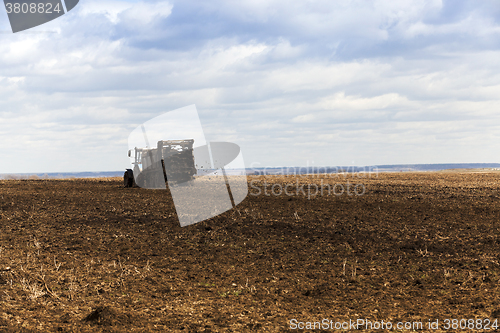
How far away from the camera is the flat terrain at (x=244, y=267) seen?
6.49 m

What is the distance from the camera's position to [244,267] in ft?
29.1

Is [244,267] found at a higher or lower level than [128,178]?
lower

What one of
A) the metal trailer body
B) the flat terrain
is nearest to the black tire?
the metal trailer body

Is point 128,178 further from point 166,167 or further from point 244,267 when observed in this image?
point 244,267

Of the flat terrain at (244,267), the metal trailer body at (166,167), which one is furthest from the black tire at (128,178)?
the flat terrain at (244,267)

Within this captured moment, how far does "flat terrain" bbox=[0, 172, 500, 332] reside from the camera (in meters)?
6.49

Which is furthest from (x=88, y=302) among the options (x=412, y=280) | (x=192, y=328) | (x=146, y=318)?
(x=412, y=280)

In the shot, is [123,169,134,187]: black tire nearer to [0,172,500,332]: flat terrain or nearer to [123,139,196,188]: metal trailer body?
[123,139,196,188]: metal trailer body

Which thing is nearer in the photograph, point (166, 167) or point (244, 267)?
point (244, 267)

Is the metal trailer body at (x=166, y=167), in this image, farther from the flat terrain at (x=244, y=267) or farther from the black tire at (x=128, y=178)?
the flat terrain at (x=244, y=267)

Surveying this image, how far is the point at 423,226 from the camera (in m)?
12.4

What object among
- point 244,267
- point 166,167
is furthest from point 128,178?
point 244,267

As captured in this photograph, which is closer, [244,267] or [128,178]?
[244,267]

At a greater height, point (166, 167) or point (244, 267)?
point (166, 167)
